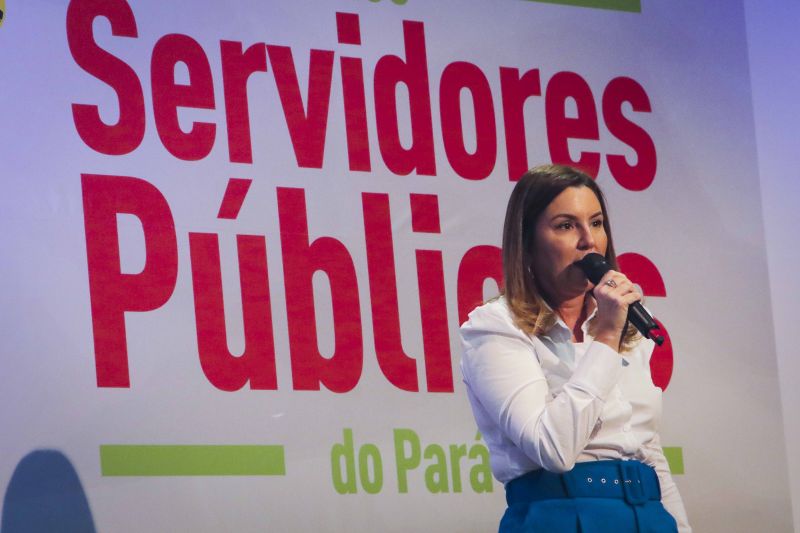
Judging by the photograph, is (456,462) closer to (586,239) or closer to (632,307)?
(586,239)

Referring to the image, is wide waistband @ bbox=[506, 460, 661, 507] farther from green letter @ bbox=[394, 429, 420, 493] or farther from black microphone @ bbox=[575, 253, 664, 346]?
green letter @ bbox=[394, 429, 420, 493]

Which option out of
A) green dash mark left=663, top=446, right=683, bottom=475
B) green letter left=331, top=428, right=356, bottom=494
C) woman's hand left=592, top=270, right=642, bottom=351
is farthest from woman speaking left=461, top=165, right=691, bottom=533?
green dash mark left=663, top=446, right=683, bottom=475

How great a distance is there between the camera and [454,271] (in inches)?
143

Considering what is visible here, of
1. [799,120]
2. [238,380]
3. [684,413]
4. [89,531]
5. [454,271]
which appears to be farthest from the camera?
[799,120]

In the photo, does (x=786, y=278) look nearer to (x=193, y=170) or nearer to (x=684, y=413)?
(x=684, y=413)

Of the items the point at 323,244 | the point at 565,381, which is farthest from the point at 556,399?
the point at 323,244

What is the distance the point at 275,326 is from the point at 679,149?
1.52m

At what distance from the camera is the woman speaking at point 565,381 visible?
2.17m

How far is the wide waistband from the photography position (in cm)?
222

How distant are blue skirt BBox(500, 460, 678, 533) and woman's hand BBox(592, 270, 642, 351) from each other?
9.3 inches

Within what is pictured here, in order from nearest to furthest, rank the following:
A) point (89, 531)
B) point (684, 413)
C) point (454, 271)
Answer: point (89, 531)
point (454, 271)
point (684, 413)

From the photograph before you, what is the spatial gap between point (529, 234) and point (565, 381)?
0.31 m

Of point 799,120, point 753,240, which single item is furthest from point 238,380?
point 799,120

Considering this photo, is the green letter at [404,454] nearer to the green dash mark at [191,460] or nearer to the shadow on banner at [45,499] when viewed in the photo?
the green dash mark at [191,460]
